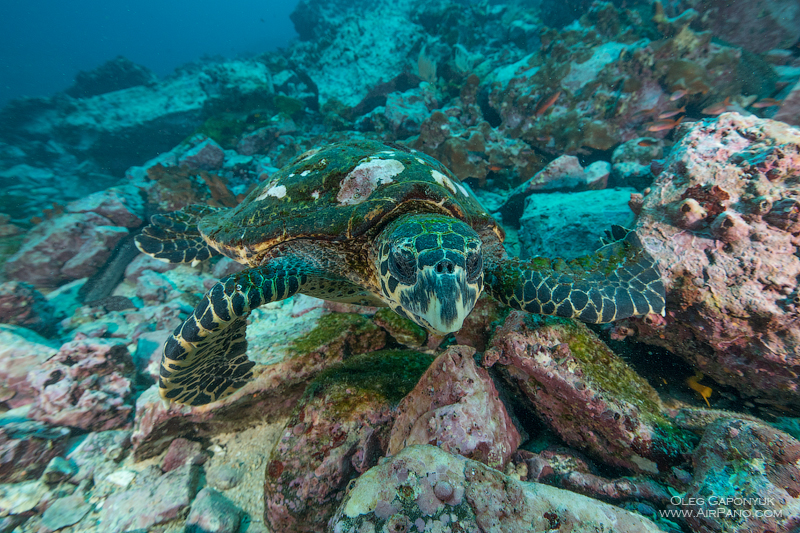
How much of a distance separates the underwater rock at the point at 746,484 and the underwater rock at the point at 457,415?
980 millimetres

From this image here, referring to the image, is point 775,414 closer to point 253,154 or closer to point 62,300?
point 62,300

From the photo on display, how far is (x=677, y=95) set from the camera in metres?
7.02

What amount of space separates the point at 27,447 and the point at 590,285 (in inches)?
219

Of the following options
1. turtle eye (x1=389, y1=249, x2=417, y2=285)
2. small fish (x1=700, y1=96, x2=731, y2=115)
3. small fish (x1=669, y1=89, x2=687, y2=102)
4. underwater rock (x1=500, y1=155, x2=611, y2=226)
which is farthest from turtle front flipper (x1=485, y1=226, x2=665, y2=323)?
small fish (x1=669, y1=89, x2=687, y2=102)

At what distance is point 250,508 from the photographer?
98.4 inches

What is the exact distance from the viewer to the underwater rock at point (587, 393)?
1.82m

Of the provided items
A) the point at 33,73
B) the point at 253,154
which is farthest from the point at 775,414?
the point at 33,73

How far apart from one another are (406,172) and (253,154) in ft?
33.1

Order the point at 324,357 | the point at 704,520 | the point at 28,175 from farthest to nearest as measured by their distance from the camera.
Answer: the point at 28,175, the point at 324,357, the point at 704,520

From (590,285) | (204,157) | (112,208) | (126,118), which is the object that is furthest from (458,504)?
(126,118)

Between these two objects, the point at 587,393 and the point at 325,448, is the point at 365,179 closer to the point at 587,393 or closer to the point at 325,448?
the point at 325,448

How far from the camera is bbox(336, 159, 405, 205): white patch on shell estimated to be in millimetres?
2840


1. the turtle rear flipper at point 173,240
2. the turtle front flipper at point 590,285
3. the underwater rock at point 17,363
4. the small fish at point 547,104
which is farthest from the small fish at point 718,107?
the underwater rock at point 17,363

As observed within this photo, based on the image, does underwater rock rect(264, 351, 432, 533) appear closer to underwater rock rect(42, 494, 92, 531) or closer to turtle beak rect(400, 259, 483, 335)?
turtle beak rect(400, 259, 483, 335)
